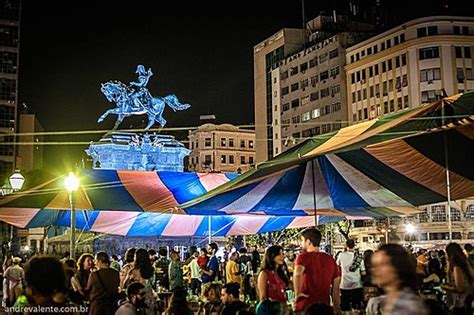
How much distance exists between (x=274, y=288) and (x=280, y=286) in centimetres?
12

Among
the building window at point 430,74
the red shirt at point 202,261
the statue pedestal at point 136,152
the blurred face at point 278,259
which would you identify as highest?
the building window at point 430,74

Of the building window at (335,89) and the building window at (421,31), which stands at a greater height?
the building window at (421,31)

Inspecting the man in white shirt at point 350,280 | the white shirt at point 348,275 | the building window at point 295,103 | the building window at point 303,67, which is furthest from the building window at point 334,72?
the white shirt at point 348,275

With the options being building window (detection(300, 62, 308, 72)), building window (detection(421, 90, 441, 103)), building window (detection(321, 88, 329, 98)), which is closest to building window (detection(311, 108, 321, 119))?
building window (detection(321, 88, 329, 98))

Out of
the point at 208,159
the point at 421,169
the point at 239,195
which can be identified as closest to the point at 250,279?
the point at 239,195

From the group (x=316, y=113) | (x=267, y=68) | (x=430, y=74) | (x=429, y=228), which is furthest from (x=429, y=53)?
(x=267, y=68)

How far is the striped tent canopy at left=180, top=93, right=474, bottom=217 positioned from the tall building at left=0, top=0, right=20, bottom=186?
2082 inches

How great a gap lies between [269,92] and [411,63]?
26206 mm

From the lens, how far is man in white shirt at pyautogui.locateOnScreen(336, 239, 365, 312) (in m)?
11.0

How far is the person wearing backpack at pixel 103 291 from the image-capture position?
8312 mm

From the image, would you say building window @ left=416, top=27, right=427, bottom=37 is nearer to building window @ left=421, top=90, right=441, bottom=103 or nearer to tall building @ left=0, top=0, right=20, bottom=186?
building window @ left=421, top=90, right=441, bottom=103

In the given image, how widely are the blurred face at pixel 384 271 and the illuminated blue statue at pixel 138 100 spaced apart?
37322 mm

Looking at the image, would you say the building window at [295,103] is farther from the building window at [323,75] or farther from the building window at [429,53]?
the building window at [429,53]

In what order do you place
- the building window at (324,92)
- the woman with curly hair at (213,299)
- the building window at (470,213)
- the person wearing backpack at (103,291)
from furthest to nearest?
the building window at (324,92), the building window at (470,213), the woman with curly hair at (213,299), the person wearing backpack at (103,291)
